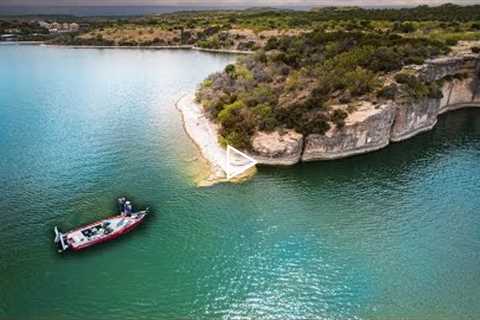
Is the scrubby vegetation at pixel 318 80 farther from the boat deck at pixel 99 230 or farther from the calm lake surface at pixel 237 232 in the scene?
the boat deck at pixel 99 230

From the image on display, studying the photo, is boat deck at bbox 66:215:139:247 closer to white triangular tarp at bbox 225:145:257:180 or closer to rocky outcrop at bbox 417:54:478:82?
white triangular tarp at bbox 225:145:257:180

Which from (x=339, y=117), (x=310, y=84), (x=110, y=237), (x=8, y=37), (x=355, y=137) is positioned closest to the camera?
(x=110, y=237)

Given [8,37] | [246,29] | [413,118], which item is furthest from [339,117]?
[8,37]

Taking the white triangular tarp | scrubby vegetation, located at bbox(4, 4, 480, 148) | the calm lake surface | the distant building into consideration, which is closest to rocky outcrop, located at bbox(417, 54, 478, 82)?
scrubby vegetation, located at bbox(4, 4, 480, 148)

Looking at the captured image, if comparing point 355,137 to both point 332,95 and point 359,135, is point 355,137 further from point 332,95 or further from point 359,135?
point 332,95

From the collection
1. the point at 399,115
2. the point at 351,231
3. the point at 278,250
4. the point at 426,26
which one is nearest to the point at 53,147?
the point at 278,250

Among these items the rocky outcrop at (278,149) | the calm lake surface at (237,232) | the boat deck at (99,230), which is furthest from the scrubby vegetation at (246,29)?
the boat deck at (99,230)

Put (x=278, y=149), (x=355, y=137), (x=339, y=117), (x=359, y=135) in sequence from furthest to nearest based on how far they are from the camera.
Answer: (x=359, y=135) < (x=355, y=137) < (x=339, y=117) < (x=278, y=149)
